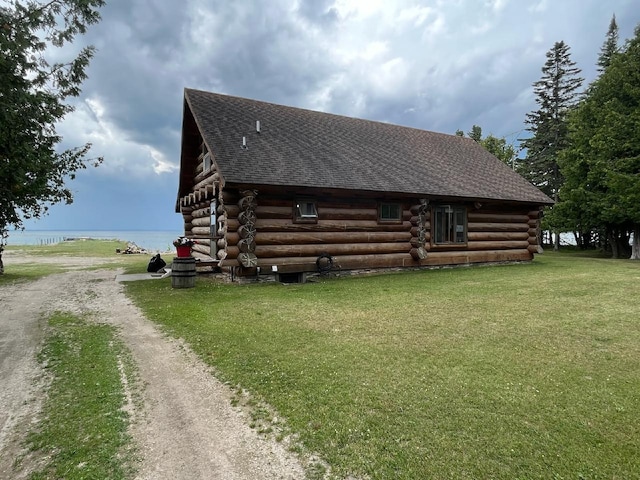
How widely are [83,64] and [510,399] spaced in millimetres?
8678

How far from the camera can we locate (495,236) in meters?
17.0

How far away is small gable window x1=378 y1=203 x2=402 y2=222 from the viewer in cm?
1422

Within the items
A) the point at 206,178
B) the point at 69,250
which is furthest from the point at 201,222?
the point at 69,250

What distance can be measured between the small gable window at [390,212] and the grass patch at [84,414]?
33.9 ft

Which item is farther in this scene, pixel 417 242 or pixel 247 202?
pixel 417 242

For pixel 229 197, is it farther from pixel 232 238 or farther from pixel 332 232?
pixel 332 232

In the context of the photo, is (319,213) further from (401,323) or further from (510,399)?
(510,399)

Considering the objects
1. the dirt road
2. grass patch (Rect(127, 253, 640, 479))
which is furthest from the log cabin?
the dirt road

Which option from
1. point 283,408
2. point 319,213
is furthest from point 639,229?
point 283,408

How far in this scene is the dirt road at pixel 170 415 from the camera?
2898 millimetres

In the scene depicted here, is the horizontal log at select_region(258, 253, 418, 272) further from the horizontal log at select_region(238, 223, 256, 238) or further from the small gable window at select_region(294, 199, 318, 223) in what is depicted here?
the small gable window at select_region(294, 199, 318, 223)

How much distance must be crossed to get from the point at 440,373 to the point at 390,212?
33.9ft

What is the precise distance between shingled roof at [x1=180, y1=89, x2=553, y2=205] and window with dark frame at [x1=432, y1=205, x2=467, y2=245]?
2.92 feet

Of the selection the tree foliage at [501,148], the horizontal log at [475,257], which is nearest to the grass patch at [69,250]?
the horizontal log at [475,257]
